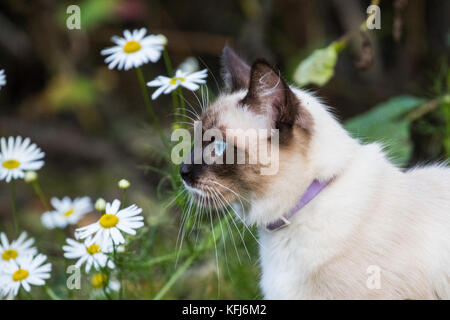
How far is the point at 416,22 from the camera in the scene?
332 cm

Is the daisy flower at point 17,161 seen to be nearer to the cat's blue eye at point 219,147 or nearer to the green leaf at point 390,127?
the cat's blue eye at point 219,147

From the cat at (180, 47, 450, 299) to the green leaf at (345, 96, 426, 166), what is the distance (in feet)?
2.18

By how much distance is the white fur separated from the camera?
1526 millimetres

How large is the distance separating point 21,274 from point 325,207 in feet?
3.15

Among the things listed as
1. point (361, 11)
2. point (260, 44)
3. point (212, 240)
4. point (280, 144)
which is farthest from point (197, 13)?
point (280, 144)

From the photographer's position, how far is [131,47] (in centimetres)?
189

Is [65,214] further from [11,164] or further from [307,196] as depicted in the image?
[307,196]

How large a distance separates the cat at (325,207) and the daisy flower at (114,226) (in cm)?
19

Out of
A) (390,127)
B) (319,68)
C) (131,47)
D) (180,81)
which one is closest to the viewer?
(180,81)

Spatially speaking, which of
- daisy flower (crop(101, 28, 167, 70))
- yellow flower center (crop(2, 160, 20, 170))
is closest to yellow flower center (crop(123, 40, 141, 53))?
daisy flower (crop(101, 28, 167, 70))

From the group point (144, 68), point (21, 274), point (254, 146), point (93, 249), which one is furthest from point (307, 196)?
point (144, 68)

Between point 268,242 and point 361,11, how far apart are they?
256 cm

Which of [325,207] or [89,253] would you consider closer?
[325,207]
